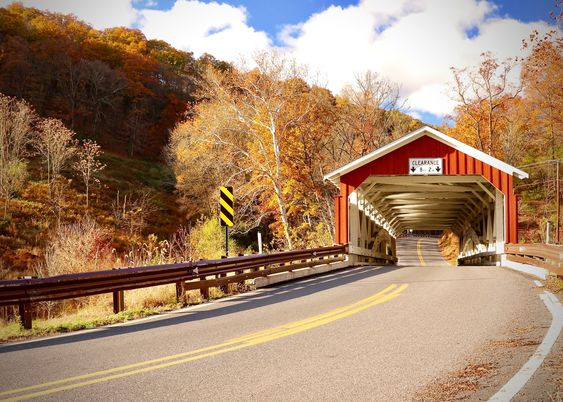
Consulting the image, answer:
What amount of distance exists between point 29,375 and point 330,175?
16950 mm

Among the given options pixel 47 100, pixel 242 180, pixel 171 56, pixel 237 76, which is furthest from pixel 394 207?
pixel 171 56

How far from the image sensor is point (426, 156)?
2084 centimetres

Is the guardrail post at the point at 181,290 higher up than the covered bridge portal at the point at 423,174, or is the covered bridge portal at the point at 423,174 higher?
the covered bridge portal at the point at 423,174

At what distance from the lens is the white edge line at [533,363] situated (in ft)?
13.3

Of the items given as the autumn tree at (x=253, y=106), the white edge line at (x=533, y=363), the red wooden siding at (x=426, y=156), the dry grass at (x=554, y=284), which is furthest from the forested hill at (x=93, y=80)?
the white edge line at (x=533, y=363)

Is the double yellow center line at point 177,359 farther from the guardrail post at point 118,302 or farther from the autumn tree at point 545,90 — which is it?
the autumn tree at point 545,90

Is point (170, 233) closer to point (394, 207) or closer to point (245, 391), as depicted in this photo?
point (394, 207)

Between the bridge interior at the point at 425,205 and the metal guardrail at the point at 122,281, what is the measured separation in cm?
978

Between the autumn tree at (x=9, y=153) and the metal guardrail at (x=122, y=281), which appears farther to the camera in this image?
the autumn tree at (x=9, y=153)

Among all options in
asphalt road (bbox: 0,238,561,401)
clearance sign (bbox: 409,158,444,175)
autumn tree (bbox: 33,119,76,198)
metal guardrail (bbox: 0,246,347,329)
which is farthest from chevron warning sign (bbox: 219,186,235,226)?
autumn tree (bbox: 33,119,76,198)

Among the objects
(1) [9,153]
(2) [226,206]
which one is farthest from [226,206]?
(1) [9,153]

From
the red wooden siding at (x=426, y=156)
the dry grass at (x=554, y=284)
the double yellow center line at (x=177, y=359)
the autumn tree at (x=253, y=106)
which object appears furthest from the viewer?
the autumn tree at (x=253, y=106)

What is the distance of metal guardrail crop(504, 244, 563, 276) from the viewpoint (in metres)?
11.2

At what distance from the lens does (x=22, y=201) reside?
36469mm
